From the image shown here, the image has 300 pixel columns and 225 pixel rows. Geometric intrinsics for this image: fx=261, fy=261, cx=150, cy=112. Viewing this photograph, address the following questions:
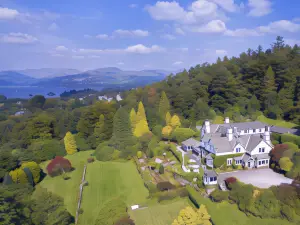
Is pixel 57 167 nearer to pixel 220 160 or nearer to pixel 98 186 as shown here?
pixel 98 186

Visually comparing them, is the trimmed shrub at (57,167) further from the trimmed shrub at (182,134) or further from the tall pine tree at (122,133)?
the trimmed shrub at (182,134)

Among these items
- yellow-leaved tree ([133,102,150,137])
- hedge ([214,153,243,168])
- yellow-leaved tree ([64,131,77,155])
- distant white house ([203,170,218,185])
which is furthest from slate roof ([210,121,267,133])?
yellow-leaved tree ([64,131,77,155])

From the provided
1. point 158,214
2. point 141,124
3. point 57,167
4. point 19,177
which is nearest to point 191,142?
point 141,124

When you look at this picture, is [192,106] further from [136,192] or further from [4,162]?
[4,162]

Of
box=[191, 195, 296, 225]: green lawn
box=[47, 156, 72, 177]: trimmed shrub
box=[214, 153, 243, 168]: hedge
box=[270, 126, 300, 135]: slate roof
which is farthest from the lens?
box=[270, 126, 300, 135]: slate roof

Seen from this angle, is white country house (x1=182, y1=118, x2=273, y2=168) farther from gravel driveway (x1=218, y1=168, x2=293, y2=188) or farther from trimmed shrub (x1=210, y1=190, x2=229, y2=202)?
trimmed shrub (x1=210, y1=190, x2=229, y2=202)

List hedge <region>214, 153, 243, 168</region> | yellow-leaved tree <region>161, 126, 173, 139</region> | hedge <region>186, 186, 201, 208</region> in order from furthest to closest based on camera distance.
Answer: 1. yellow-leaved tree <region>161, 126, 173, 139</region>
2. hedge <region>214, 153, 243, 168</region>
3. hedge <region>186, 186, 201, 208</region>

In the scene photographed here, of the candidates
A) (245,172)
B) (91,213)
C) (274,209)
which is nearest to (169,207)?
(91,213)
